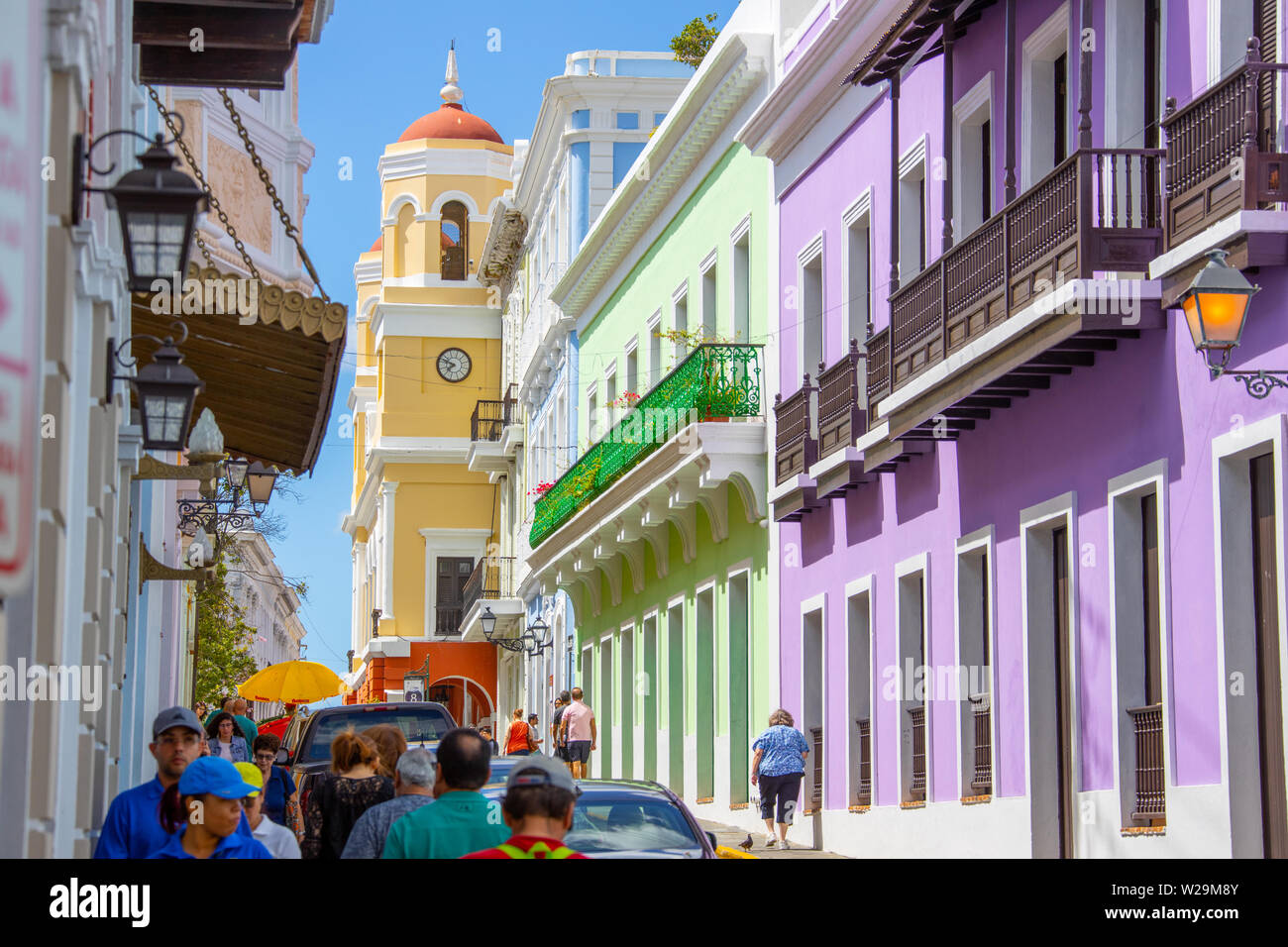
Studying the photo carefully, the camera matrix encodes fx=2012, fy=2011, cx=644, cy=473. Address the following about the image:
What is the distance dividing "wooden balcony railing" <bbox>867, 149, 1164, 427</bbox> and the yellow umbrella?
14.0 metres

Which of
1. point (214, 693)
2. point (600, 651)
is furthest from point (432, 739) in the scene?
point (214, 693)

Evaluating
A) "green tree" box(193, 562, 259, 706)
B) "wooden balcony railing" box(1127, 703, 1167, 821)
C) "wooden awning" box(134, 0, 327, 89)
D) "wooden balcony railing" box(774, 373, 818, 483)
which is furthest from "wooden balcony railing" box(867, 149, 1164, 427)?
"green tree" box(193, 562, 259, 706)

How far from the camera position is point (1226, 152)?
1204cm

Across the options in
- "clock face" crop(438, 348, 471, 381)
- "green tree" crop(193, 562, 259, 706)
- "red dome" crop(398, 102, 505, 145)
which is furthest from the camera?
"red dome" crop(398, 102, 505, 145)

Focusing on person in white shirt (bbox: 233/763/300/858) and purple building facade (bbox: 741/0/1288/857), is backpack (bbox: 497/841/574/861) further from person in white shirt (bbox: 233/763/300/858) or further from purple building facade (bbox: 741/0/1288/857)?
purple building facade (bbox: 741/0/1288/857)

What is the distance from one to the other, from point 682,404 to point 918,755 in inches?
303

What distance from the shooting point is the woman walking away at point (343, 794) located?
930 centimetres

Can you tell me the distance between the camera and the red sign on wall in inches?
129

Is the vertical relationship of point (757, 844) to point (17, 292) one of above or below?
below

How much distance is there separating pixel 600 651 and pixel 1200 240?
79.2 feet

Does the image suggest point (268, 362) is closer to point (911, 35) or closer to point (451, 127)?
point (911, 35)

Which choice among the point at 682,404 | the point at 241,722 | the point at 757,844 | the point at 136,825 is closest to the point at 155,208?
the point at 136,825
